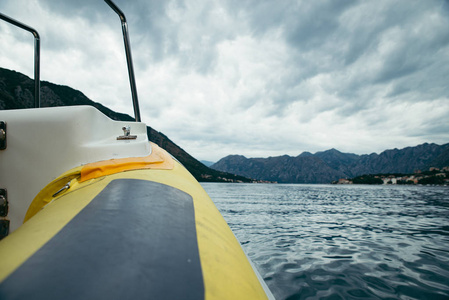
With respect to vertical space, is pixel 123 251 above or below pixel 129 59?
below

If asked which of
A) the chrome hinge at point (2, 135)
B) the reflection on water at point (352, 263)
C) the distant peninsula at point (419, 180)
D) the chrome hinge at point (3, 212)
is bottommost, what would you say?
the distant peninsula at point (419, 180)

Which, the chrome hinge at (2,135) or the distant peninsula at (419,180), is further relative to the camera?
the distant peninsula at (419,180)

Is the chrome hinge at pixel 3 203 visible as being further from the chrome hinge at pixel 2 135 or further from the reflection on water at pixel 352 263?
the reflection on water at pixel 352 263

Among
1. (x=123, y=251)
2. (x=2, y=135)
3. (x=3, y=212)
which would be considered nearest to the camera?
(x=123, y=251)

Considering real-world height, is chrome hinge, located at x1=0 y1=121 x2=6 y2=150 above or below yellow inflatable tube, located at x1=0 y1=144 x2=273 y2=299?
above

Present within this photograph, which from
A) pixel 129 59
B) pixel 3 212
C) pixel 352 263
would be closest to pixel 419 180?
pixel 352 263

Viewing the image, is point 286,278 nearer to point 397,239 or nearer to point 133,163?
point 133,163

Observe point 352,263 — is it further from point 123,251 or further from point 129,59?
point 129,59

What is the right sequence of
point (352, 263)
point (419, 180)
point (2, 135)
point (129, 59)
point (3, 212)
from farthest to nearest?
1. point (419, 180)
2. point (352, 263)
3. point (129, 59)
4. point (3, 212)
5. point (2, 135)

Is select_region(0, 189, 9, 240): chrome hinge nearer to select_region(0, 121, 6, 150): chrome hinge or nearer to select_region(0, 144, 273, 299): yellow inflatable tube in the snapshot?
select_region(0, 121, 6, 150): chrome hinge

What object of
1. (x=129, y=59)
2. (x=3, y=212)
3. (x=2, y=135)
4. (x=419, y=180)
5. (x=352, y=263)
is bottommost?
(x=419, y=180)

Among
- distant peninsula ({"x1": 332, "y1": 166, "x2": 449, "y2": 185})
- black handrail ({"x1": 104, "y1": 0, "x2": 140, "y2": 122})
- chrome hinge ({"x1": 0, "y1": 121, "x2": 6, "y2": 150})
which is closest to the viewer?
chrome hinge ({"x1": 0, "y1": 121, "x2": 6, "y2": 150})

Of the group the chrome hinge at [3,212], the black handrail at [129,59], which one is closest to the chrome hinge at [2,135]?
the chrome hinge at [3,212]

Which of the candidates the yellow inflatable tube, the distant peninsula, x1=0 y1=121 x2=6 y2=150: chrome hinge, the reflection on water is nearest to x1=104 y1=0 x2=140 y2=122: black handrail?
x1=0 y1=121 x2=6 y2=150: chrome hinge
